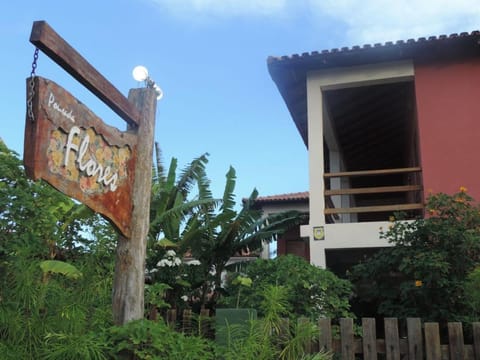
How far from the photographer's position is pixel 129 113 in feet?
13.3

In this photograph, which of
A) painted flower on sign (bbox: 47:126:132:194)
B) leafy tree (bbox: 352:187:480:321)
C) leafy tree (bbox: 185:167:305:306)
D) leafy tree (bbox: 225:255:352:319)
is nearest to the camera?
painted flower on sign (bbox: 47:126:132:194)

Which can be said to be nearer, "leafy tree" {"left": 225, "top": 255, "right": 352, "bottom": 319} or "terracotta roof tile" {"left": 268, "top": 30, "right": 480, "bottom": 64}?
"leafy tree" {"left": 225, "top": 255, "right": 352, "bottom": 319}

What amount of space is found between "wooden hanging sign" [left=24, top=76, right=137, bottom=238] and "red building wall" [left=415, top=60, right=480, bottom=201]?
261 inches

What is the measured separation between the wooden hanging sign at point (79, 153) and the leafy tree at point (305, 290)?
9.24 ft

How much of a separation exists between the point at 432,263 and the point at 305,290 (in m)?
1.72

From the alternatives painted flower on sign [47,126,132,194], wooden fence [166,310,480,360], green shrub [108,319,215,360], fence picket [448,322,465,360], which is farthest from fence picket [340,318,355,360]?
painted flower on sign [47,126,132,194]

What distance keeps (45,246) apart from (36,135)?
443 centimetres

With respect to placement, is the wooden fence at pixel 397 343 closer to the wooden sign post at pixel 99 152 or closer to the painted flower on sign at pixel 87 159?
the wooden sign post at pixel 99 152

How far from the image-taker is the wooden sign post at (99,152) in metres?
2.98

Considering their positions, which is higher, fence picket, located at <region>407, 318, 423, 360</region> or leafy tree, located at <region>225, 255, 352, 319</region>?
leafy tree, located at <region>225, 255, 352, 319</region>

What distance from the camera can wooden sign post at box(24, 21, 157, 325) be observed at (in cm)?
298

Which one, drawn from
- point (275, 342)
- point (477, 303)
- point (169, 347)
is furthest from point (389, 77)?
point (169, 347)

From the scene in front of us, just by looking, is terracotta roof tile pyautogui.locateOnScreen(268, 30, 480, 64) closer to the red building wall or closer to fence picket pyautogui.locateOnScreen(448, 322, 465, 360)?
the red building wall

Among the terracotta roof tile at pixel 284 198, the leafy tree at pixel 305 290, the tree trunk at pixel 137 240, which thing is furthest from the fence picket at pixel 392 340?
the terracotta roof tile at pixel 284 198
